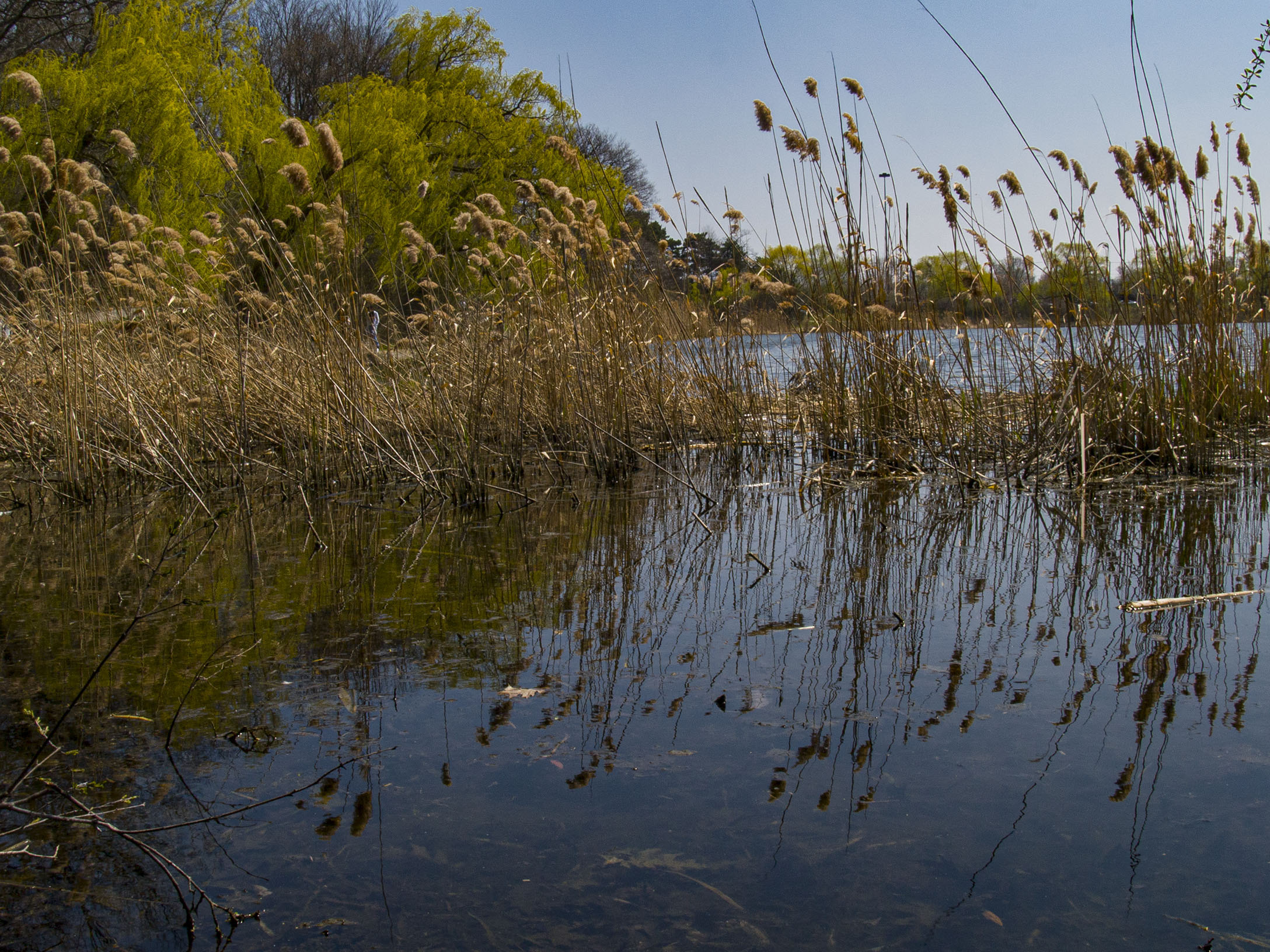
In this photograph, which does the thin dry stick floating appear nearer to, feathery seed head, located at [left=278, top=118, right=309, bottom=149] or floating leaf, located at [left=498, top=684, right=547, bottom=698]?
floating leaf, located at [left=498, top=684, right=547, bottom=698]

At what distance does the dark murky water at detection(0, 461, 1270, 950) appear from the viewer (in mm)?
1184

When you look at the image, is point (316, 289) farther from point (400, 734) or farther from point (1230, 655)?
point (1230, 655)

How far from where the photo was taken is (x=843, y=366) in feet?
15.8

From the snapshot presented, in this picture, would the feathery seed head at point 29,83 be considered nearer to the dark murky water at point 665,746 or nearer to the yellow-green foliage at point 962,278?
the dark murky water at point 665,746

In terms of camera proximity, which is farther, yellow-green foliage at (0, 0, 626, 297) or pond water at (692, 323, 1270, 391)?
yellow-green foliage at (0, 0, 626, 297)

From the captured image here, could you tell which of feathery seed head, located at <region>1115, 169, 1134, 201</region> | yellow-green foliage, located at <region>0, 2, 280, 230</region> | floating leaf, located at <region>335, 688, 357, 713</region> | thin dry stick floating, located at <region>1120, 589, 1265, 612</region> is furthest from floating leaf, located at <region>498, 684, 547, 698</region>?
yellow-green foliage, located at <region>0, 2, 280, 230</region>

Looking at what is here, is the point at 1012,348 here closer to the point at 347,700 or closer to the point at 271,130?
the point at 347,700

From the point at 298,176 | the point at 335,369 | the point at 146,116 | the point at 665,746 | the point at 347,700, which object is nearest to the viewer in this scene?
the point at 665,746

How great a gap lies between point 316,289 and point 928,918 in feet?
13.2

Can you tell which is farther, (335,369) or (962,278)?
(962,278)

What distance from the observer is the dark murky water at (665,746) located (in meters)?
1.18

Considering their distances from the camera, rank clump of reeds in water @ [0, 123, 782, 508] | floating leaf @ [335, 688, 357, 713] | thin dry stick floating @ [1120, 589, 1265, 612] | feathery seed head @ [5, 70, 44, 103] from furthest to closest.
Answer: clump of reeds in water @ [0, 123, 782, 508] → feathery seed head @ [5, 70, 44, 103] → thin dry stick floating @ [1120, 589, 1265, 612] → floating leaf @ [335, 688, 357, 713]

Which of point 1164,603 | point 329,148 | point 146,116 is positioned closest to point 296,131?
point 329,148

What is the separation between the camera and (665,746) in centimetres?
163
